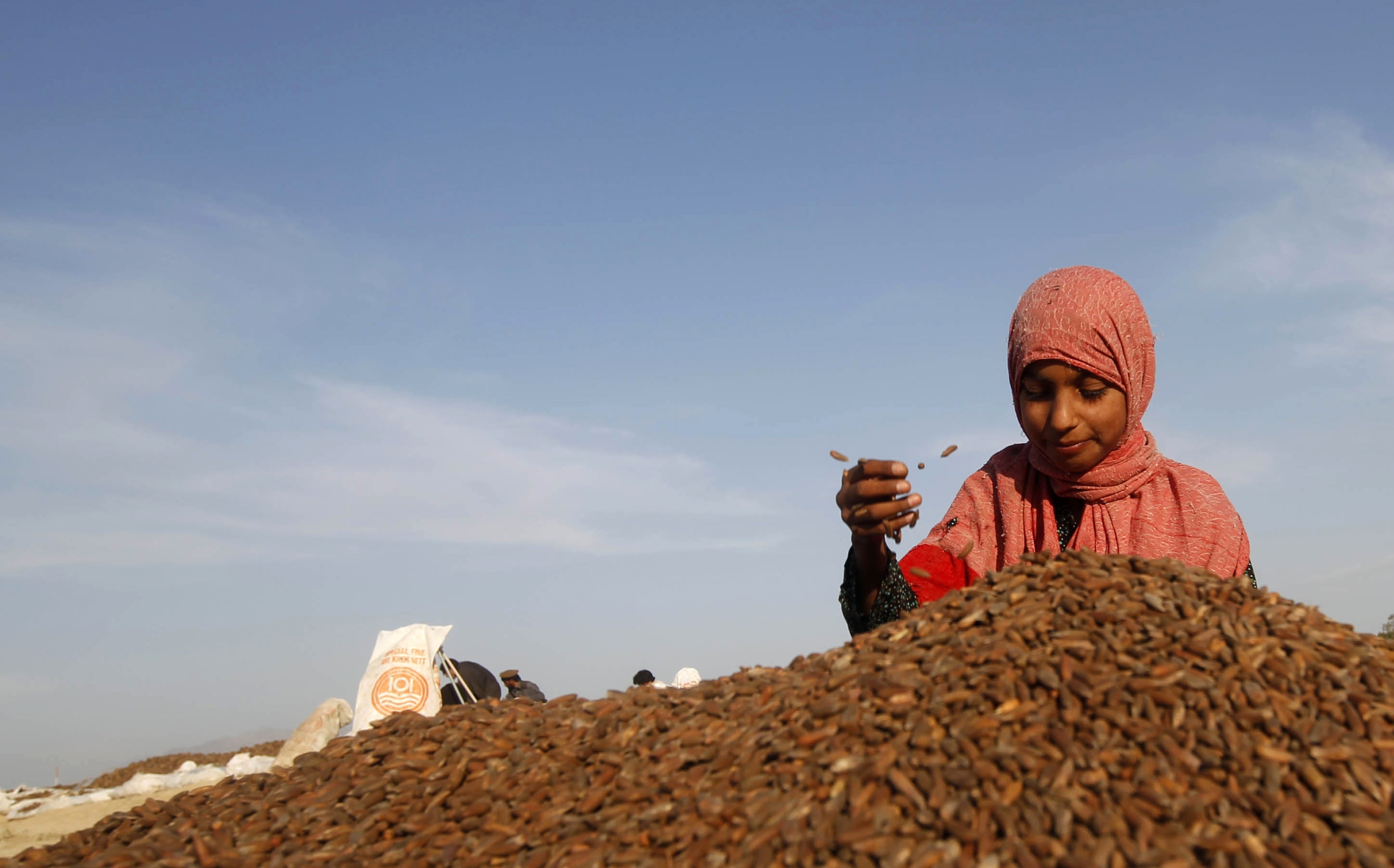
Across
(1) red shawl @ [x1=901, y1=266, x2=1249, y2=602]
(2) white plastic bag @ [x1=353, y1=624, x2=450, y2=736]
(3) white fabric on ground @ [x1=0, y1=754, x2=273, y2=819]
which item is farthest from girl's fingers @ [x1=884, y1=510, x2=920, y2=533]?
(3) white fabric on ground @ [x1=0, y1=754, x2=273, y2=819]

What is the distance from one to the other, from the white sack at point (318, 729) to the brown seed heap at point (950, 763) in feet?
20.9

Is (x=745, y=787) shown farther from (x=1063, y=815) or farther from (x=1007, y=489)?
(x=1007, y=489)

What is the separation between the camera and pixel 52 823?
728 centimetres

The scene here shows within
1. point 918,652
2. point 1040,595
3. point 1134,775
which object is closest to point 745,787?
point 918,652

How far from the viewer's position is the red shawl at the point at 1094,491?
396cm

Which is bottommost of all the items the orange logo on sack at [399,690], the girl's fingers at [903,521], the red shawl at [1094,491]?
the orange logo on sack at [399,690]

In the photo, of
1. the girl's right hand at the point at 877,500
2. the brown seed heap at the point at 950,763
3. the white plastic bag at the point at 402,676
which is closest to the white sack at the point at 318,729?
the white plastic bag at the point at 402,676

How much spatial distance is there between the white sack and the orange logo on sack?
3384mm

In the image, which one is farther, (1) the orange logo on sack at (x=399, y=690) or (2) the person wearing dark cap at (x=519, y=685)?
(2) the person wearing dark cap at (x=519, y=685)

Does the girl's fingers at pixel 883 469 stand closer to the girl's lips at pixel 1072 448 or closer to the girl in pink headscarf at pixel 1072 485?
the girl in pink headscarf at pixel 1072 485

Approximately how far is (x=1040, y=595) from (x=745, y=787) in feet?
3.89

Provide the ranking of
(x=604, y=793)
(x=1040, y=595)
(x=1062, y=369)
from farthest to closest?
(x=1062, y=369), (x=1040, y=595), (x=604, y=793)

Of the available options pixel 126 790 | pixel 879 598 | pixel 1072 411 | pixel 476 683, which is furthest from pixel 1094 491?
pixel 126 790

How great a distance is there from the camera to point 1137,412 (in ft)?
13.6
